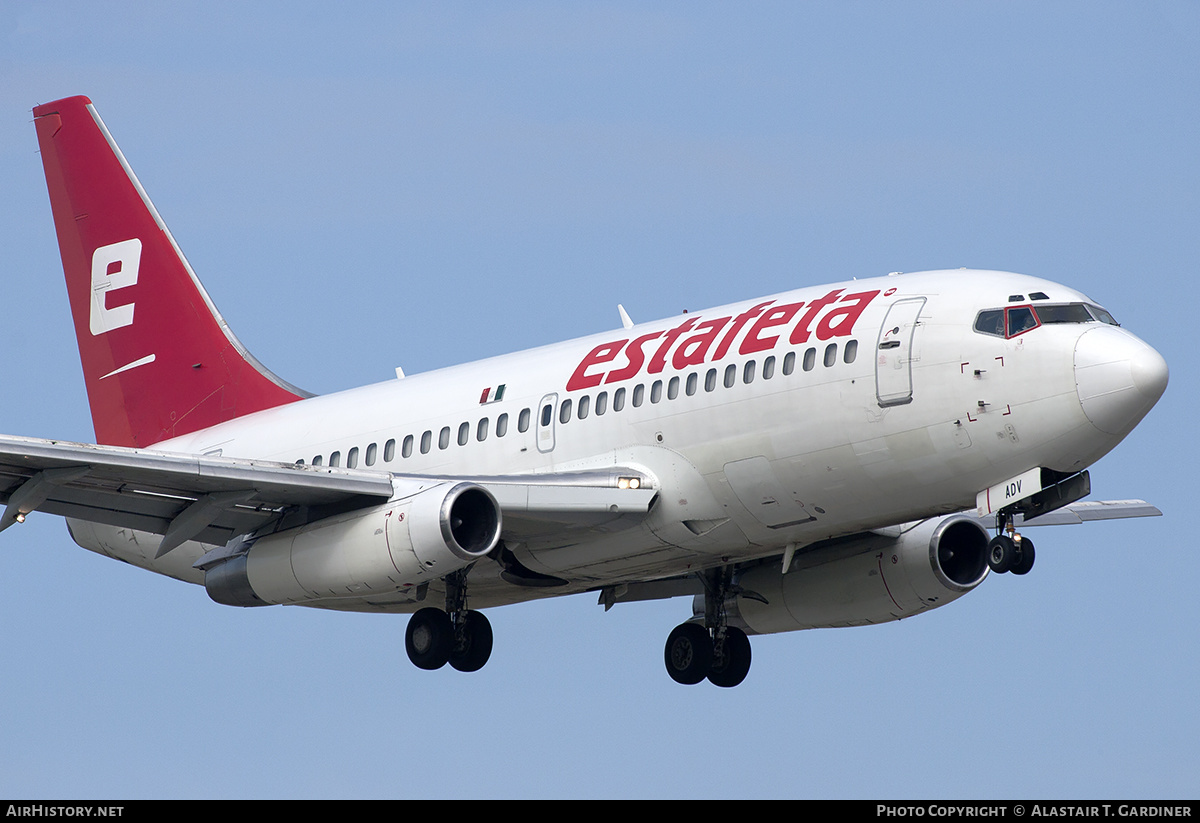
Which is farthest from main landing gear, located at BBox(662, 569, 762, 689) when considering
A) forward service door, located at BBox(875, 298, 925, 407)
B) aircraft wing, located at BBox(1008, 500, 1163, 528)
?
forward service door, located at BBox(875, 298, 925, 407)

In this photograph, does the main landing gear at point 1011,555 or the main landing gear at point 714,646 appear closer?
the main landing gear at point 1011,555

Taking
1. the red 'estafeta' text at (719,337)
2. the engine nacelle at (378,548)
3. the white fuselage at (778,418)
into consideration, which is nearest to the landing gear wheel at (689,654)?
the white fuselage at (778,418)

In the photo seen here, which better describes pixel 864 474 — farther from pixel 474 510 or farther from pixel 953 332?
pixel 474 510

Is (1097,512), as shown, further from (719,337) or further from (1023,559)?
(719,337)

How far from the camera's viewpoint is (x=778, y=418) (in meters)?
29.3

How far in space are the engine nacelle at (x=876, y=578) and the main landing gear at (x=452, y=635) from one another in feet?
18.9

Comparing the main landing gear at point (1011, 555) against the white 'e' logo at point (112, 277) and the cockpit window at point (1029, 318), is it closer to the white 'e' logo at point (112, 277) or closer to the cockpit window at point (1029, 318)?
the cockpit window at point (1029, 318)

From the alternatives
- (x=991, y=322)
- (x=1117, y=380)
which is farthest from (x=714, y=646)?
(x=1117, y=380)

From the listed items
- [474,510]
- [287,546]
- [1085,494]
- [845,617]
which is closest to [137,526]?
[287,546]

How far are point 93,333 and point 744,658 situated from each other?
16.7 meters

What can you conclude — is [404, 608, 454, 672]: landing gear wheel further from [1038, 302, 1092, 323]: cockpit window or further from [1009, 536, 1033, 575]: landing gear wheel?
[1038, 302, 1092, 323]: cockpit window

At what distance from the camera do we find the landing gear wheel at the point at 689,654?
118ft

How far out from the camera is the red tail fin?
40.0m

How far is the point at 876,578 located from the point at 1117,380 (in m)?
8.65
